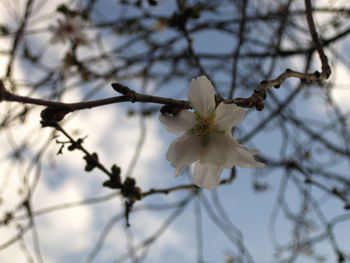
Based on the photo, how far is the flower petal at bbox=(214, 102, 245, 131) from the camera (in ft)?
2.60

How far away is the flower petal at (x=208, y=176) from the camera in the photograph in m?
0.93

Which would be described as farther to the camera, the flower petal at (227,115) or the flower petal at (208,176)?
the flower petal at (208,176)

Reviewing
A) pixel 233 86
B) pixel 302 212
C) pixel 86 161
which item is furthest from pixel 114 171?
pixel 302 212

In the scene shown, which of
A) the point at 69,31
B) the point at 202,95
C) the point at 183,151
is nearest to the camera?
the point at 202,95

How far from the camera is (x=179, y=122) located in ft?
2.78

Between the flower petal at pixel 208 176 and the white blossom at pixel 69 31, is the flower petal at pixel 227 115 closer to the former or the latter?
the flower petal at pixel 208 176

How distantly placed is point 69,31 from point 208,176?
2.14 meters

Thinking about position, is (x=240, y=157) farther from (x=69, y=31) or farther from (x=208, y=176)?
(x=69, y=31)

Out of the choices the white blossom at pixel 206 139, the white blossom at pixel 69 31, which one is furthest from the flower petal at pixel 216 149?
the white blossom at pixel 69 31

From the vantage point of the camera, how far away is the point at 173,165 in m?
0.92

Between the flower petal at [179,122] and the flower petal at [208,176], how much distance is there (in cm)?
12

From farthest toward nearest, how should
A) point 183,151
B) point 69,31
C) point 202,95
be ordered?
1. point 69,31
2. point 183,151
3. point 202,95

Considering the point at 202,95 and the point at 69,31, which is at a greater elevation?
the point at 69,31

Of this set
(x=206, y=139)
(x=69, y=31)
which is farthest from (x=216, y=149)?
(x=69, y=31)
